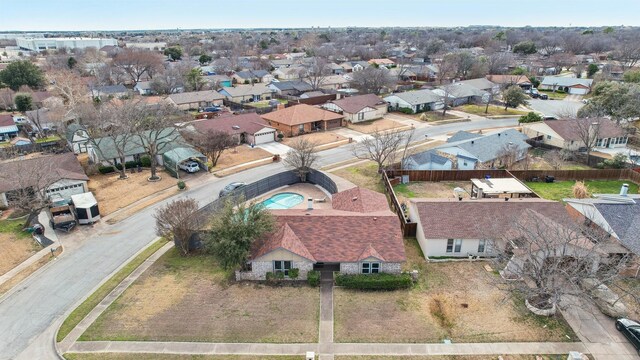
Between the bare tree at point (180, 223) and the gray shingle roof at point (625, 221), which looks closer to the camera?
the gray shingle roof at point (625, 221)

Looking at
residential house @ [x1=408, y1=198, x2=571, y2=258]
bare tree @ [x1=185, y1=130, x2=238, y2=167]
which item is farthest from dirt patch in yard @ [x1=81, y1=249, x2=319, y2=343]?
bare tree @ [x1=185, y1=130, x2=238, y2=167]

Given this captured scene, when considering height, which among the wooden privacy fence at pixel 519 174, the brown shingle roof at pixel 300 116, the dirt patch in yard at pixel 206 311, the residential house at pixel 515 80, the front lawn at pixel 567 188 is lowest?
the dirt patch in yard at pixel 206 311

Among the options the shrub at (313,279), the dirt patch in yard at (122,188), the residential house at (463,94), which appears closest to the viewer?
the shrub at (313,279)

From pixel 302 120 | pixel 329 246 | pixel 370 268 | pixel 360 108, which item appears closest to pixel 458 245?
pixel 370 268

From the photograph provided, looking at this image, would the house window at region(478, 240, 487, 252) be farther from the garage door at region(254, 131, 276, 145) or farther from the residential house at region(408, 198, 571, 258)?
the garage door at region(254, 131, 276, 145)

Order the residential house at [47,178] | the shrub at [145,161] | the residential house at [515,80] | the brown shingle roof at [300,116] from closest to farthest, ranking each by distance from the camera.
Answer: the residential house at [47,178]
the shrub at [145,161]
the brown shingle roof at [300,116]
the residential house at [515,80]

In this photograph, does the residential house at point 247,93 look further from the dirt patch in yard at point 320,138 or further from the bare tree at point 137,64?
the bare tree at point 137,64

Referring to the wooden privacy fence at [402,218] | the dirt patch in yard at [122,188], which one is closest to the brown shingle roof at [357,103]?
the wooden privacy fence at [402,218]
